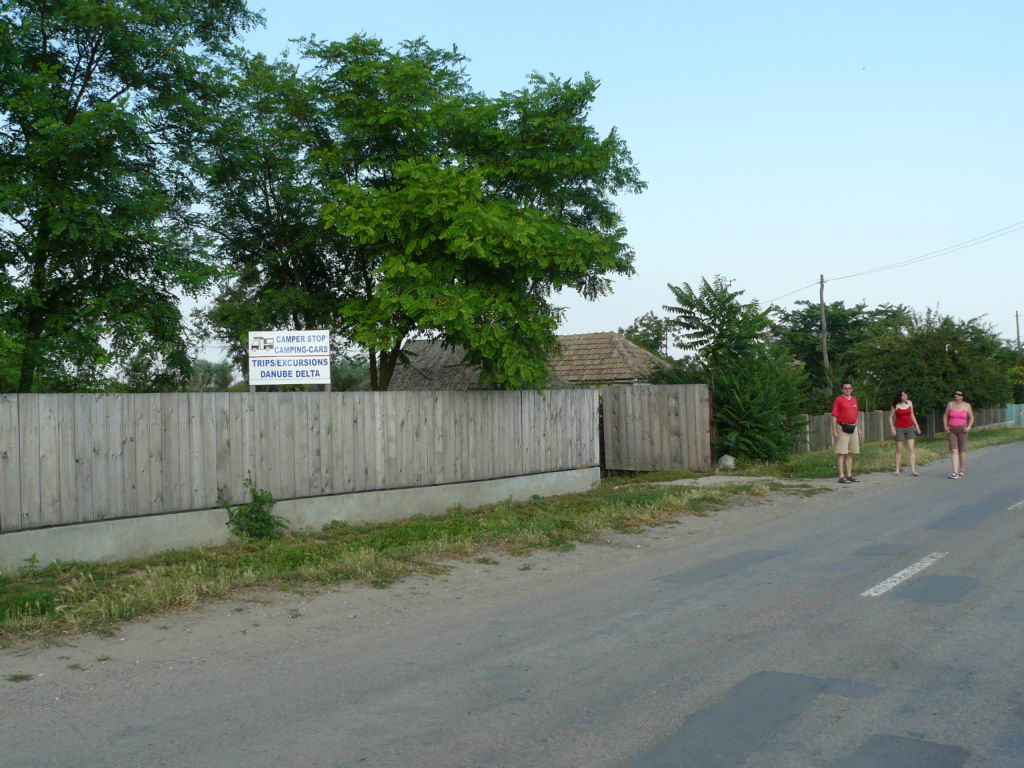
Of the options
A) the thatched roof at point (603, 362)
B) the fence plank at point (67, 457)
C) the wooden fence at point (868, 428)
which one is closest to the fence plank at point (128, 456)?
the fence plank at point (67, 457)

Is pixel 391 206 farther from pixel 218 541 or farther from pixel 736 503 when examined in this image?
pixel 736 503

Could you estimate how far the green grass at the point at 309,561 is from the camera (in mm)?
6918

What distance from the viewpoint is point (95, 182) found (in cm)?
1150

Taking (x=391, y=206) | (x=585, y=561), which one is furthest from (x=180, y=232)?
(x=585, y=561)

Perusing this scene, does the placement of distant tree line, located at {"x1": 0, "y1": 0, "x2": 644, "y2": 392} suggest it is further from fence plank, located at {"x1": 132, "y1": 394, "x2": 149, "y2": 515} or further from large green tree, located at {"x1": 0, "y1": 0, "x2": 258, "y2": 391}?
fence plank, located at {"x1": 132, "y1": 394, "x2": 149, "y2": 515}

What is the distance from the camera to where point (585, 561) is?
360 inches

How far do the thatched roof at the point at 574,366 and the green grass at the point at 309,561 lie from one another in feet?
43.4

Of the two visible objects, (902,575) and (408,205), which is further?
(408,205)

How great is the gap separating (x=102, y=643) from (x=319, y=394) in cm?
566

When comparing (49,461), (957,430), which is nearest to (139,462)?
(49,461)

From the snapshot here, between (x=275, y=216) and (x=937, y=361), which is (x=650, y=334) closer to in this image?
(x=937, y=361)

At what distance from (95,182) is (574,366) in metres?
21.1

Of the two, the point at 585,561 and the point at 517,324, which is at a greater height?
the point at 517,324

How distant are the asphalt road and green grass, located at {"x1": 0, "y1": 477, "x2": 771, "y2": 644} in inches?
18.0
